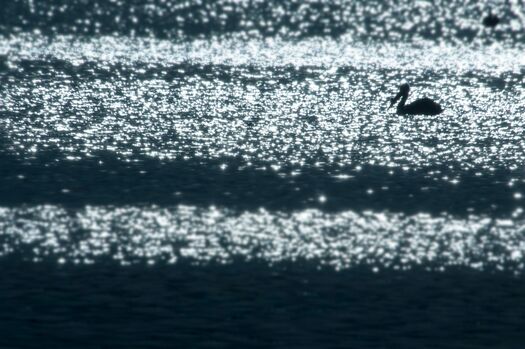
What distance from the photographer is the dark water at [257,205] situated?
24.5m

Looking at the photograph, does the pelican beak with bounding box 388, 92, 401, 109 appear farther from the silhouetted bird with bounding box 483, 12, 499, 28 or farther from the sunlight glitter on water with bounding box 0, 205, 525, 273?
the silhouetted bird with bounding box 483, 12, 499, 28

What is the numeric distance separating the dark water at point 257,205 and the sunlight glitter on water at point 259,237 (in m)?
0.09

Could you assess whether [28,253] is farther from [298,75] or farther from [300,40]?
[300,40]

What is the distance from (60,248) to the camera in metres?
29.0

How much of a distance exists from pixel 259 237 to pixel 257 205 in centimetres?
335

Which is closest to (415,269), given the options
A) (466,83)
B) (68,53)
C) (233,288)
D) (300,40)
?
(233,288)

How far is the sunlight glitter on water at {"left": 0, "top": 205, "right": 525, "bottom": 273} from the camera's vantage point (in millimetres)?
28641

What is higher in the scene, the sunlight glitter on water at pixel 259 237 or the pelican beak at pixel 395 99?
the pelican beak at pixel 395 99

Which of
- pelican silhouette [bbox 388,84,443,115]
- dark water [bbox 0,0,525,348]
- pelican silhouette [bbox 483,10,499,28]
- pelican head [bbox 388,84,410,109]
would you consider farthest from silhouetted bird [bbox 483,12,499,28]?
pelican silhouette [bbox 388,84,443,115]

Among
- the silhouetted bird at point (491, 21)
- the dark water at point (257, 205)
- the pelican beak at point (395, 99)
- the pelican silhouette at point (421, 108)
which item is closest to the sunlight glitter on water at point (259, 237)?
the dark water at point (257, 205)

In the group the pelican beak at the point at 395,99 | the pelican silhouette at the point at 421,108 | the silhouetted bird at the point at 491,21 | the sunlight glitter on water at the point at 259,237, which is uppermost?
the silhouetted bird at the point at 491,21

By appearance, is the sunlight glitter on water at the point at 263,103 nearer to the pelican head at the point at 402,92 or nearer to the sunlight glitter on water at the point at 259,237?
the pelican head at the point at 402,92

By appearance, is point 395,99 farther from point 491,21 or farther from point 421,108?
point 491,21

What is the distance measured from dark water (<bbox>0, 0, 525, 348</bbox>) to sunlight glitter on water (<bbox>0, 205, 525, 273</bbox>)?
0.29 ft
